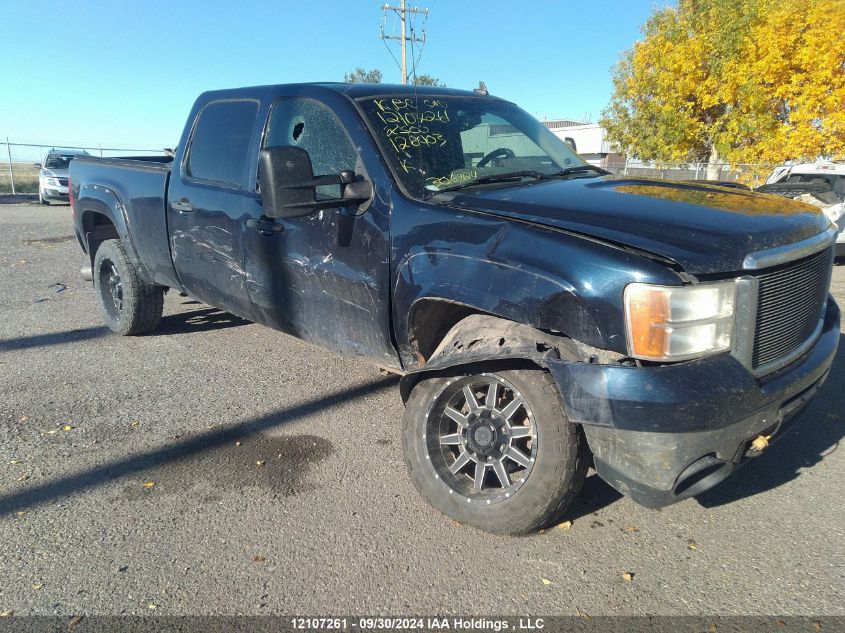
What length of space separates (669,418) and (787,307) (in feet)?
2.85

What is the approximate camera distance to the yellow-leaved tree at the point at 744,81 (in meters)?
13.2

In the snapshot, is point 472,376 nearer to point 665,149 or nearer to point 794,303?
point 794,303

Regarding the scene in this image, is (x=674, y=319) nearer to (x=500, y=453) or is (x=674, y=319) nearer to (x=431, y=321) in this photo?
(x=500, y=453)

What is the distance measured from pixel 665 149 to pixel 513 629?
16.3 meters

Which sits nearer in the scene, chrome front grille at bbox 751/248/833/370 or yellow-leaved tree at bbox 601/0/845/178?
chrome front grille at bbox 751/248/833/370

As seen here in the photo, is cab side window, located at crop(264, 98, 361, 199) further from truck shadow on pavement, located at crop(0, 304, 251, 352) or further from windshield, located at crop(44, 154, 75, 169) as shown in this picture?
windshield, located at crop(44, 154, 75, 169)

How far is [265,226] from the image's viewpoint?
373 centimetres

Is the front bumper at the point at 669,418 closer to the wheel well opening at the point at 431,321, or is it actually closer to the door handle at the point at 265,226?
the wheel well opening at the point at 431,321

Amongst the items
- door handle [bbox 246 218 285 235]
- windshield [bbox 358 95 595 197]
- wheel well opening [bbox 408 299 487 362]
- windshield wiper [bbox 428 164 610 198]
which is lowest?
wheel well opening [bbox 408 299 487 362]

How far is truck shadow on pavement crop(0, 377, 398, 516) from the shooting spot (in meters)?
3.21

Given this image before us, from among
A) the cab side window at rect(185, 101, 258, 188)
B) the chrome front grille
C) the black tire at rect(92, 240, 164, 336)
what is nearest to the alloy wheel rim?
the chrome front grille

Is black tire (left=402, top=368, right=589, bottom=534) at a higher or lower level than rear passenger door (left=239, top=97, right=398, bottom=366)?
lower

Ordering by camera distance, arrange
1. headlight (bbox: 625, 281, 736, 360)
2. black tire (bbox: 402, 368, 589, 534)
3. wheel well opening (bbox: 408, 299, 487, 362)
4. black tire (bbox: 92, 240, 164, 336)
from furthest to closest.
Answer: black tire (bbox: 92, 240, 164, 336)
wheel well opening (bbox: 408, 299, 487, 362)
black tire (bbox: 402, 368, 589, 534)
headlight (bbox: 625, 281, 736, 360)

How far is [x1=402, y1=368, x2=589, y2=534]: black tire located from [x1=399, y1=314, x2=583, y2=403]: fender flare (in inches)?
4.1
